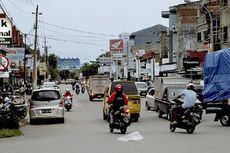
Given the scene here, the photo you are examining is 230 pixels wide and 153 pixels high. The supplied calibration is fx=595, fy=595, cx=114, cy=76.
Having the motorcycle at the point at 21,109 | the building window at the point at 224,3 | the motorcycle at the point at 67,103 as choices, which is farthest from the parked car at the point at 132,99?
the building window at the point at 224,3

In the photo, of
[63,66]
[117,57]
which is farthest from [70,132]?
[63,66]

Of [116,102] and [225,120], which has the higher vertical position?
[116,102]

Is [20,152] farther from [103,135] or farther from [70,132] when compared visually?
[70,132]

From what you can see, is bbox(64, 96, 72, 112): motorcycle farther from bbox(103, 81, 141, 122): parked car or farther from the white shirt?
the white shirt

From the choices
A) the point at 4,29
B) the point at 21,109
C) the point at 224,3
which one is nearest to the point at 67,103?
the point at 21,109

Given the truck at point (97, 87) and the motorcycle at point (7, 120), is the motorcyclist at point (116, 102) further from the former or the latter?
the truck at point (97, 87)

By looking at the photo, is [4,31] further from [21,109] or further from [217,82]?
[217,82]

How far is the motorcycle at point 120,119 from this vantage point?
21.4 metres

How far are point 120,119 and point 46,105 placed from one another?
7.15 metres

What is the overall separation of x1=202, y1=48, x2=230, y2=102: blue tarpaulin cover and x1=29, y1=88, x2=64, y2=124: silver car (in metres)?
6.99

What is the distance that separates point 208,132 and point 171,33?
66950 millimetres

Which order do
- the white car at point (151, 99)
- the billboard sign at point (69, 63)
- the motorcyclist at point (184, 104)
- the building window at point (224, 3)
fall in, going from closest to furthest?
the motorcyclist at point (184, 104) < the white car at point (151, 99) < the building window at point (224, 3) < the billboard sign at point (69, 63)

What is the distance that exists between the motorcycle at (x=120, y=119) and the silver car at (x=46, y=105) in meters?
6.53

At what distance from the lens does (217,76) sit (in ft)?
92.0
